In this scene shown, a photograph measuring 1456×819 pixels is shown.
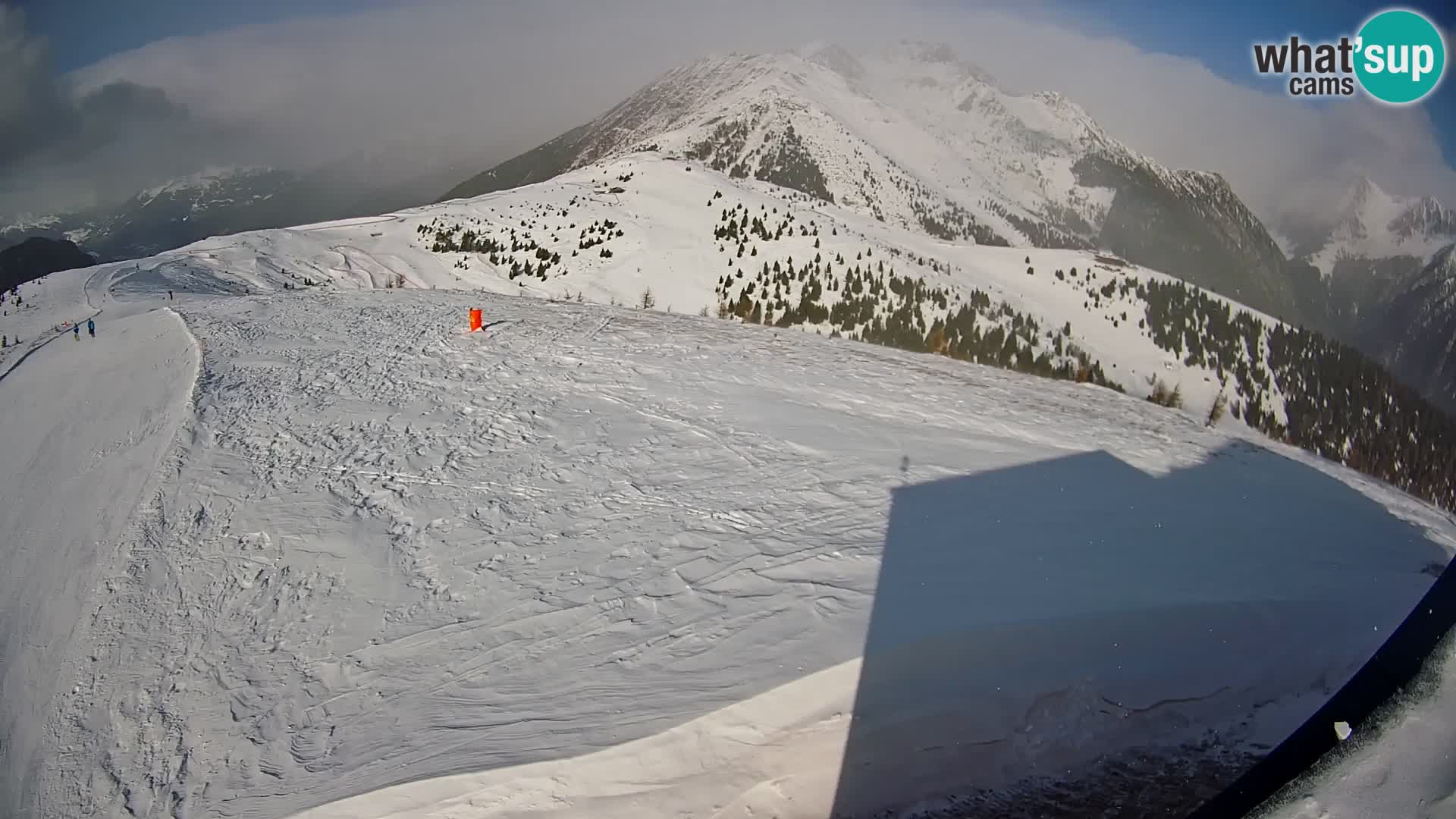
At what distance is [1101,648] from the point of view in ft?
15.4

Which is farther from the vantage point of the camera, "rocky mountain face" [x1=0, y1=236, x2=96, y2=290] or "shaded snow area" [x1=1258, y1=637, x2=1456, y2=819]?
"rocky mountain face" [x1=0, y1=236, x2=96, y2=290]

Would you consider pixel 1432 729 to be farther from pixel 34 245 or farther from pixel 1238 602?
pixel 34 245

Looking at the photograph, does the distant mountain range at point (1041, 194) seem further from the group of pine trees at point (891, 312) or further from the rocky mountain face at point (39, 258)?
the rocky mountain face at point (39, 258)

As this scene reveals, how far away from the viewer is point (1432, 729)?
164 cm

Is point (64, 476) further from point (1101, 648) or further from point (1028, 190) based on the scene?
point (1028, 190)

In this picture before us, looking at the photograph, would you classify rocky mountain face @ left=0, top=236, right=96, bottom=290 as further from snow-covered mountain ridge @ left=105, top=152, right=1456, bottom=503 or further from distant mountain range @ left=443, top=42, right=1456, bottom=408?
snow-covered mountain ridge @ left=105, top=152, right=1456, bottom=503

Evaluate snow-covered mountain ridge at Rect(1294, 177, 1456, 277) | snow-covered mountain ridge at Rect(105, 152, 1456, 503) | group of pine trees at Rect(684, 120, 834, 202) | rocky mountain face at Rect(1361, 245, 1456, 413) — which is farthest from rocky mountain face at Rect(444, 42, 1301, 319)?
snow-covered mountain ridge at Rect(1294, 177, 1456, 277)

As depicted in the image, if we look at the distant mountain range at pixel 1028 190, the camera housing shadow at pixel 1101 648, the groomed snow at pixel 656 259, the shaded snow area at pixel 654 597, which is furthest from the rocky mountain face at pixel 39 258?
the camera housing shadow at pixel 1101 648

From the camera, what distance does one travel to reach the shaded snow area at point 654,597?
13.3 ft

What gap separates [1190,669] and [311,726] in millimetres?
5496

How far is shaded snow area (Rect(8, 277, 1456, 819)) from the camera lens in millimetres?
4043

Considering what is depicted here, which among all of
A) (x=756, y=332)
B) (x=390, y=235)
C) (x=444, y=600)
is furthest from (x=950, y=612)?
(x=390, y=235)

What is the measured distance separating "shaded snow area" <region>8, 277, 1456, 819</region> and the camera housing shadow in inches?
0.9

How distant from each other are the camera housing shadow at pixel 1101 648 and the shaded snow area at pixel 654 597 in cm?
2
